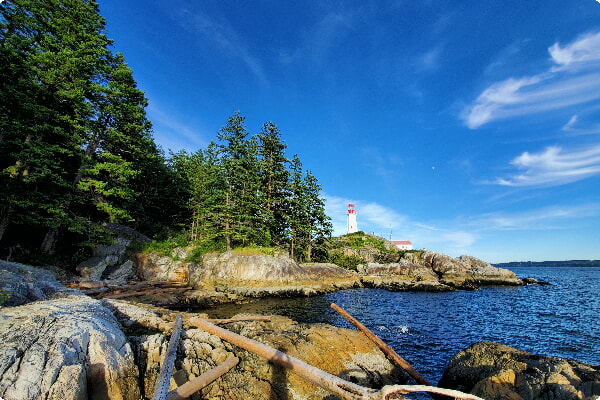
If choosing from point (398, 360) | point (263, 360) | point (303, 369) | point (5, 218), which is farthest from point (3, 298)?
point (5, 218)

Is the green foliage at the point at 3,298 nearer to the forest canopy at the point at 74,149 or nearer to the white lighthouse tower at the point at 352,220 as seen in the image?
the forest canopy at the point at 74,149

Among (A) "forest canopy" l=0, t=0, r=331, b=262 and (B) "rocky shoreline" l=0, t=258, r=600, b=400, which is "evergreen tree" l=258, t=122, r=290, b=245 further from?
(B) "rocky shoreline" l=0, t=258, r=600, b=400

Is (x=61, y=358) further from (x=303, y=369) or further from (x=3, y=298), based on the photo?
(x=3, y=298)

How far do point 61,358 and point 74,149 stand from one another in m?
23.9

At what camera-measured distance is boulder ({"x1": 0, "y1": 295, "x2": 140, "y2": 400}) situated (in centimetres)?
374

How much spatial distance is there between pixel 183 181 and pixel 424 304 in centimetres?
3939

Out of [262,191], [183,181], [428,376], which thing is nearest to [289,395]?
[428,376]

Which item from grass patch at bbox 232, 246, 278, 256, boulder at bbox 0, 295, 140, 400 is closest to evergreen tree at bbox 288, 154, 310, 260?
grass patch at bbox 232, 246, 278, 256

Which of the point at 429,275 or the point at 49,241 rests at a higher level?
the point at 49,241

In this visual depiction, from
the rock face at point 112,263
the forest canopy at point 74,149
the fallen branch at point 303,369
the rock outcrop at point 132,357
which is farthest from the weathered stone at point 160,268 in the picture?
the fallen branch at point 303,369

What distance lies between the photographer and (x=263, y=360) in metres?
6.64

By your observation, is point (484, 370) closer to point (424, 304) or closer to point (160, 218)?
point (424, 304)

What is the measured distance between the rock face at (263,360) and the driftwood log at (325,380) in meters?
0.26

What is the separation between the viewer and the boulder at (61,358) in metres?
3.74
